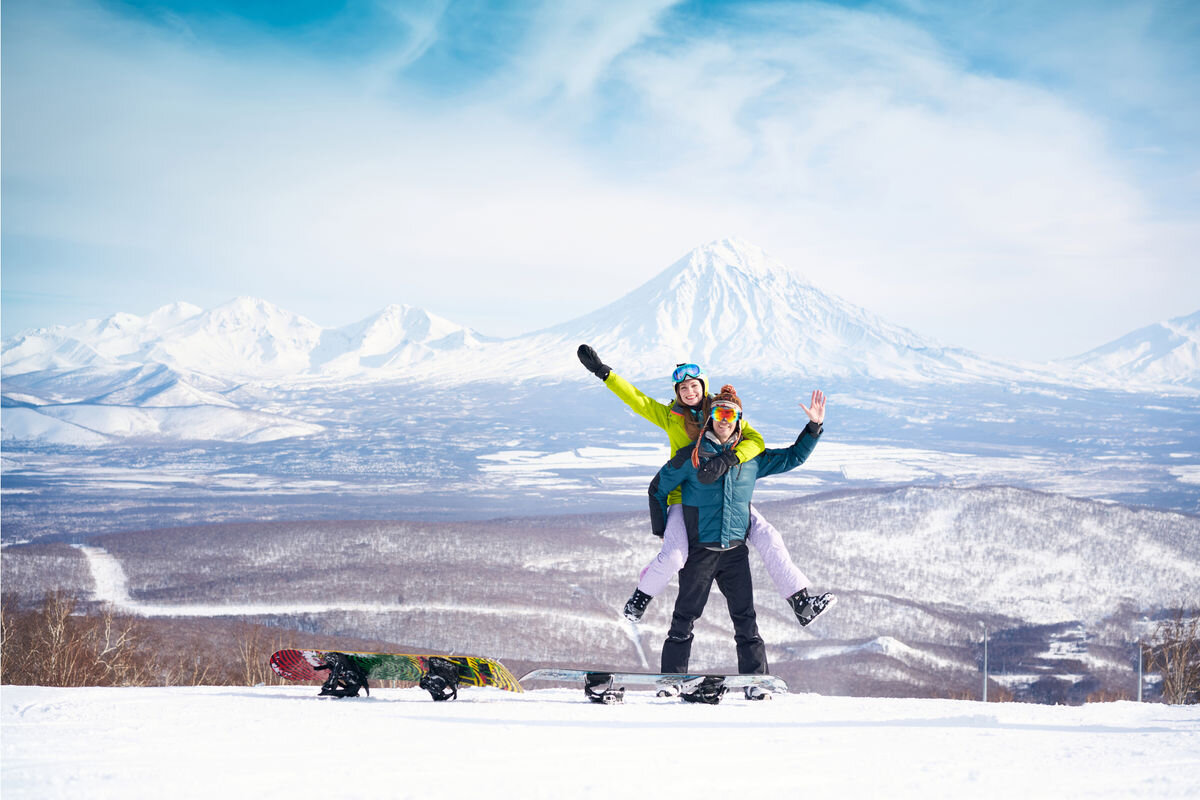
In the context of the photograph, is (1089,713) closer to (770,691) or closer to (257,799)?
(770,691)

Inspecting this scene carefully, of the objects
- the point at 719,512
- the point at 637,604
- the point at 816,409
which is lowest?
the point at 637,604

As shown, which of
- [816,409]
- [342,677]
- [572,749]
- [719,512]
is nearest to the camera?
[572,749]

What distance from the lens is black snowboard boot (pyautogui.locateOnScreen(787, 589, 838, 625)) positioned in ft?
19.2

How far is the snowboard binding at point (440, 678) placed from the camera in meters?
5.32

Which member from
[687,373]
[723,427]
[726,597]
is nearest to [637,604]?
[726,597]

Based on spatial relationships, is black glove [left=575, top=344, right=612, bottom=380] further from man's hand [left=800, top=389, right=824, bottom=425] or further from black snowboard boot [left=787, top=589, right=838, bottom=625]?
black snowboard boot [left=787, top=589, right=838, bottom=625]

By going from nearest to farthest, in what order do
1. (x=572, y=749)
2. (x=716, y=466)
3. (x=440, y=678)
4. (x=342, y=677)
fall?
(x=572, y=749) < (x=440, y=678) < (x=342, y=677) < (x=716, y=466)

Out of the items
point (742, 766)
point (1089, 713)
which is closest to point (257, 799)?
point (742, 766)

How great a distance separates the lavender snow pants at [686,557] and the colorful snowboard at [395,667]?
1.06 m

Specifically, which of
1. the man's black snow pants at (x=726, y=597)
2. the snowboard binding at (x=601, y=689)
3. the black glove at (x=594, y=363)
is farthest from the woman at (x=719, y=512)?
the black glove at (x=594, y=363)

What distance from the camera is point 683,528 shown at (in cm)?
600

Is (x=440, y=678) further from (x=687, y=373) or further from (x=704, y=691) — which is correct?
(x=687, y=373)

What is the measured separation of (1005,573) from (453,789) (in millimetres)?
90218

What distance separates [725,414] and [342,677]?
8.94ft
